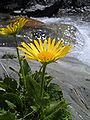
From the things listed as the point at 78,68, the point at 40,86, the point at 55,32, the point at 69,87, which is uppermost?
the point at 40,86

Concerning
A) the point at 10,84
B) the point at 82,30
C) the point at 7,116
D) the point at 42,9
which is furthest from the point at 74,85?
the point at 42,9

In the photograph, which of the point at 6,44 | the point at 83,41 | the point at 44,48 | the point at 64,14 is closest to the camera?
the point at 44,48

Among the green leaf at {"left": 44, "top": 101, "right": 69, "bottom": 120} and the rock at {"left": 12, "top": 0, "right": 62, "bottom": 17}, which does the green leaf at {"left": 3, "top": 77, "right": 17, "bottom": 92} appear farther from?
the rock at {"left": 12, "top": 0, "right": 62, "bottom": 17}

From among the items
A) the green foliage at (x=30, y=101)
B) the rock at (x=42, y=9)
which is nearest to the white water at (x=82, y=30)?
the rock at (x=42, y=9)

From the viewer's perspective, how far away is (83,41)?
28.9ft

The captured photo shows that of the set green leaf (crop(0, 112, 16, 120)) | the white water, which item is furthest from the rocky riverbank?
the white water

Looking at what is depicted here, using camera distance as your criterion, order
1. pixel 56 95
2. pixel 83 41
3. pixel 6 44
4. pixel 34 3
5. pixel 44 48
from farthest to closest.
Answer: pixel 34 3 → pixel 83 41 → pixel 6 44 → pixel 56 95 → pixel 44 48

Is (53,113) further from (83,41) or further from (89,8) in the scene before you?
(89,8)

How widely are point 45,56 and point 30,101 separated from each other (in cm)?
47

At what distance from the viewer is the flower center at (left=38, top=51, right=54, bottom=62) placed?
1.80 m

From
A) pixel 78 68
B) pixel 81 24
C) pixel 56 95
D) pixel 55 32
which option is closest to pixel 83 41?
pixel 55 32

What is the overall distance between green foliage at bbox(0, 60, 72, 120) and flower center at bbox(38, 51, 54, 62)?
0.24 meters

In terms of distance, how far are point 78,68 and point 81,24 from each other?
5.56m

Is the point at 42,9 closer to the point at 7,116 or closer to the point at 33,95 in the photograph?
the point at 33,95
